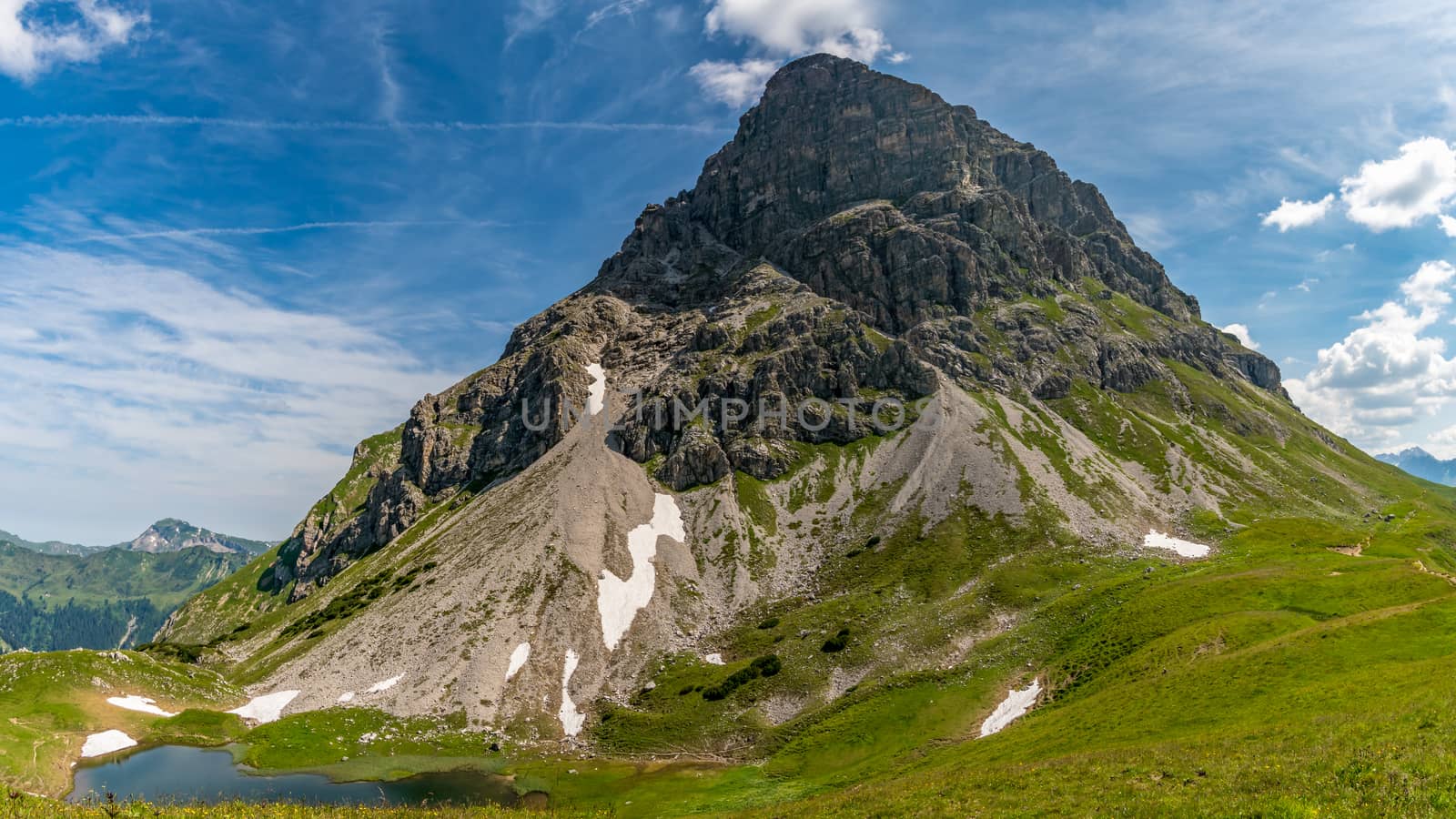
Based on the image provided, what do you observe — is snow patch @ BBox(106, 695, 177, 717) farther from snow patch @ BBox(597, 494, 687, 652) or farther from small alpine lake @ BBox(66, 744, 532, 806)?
snow patch @ BBox(597, 494, 687, 652)

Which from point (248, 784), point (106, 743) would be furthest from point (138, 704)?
point (248, 784)

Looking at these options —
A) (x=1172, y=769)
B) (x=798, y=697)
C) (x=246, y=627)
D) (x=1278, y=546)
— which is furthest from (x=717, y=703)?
(x=246, y=627)

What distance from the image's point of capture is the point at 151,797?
65125 mm

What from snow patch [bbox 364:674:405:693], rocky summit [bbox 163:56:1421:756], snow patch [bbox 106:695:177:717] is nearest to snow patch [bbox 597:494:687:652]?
rocky summit [bbox 163:56:1421:756]

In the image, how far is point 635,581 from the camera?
436ft

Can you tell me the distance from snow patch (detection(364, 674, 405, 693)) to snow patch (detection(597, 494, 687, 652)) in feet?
109

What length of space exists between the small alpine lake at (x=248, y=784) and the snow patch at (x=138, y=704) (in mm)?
10621

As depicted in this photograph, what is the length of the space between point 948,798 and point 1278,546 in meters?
110

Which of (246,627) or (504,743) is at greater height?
(246,627)

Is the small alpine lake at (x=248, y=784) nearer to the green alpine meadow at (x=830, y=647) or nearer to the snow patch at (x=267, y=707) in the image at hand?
the green alpine meadow at (x=830, y=647)

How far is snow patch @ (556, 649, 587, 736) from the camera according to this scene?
9550cm

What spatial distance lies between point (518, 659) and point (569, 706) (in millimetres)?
14063

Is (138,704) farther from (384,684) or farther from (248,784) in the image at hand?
(248,784)

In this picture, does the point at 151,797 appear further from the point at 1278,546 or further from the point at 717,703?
the point at 1278,546
